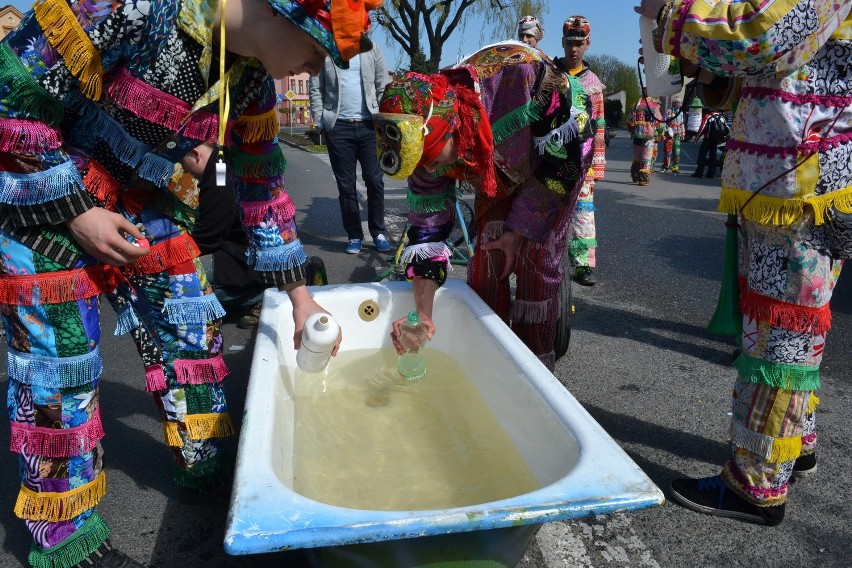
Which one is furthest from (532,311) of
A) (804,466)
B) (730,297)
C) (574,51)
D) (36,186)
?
(574,51)

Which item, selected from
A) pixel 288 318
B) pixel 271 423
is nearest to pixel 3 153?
pixel 271 423

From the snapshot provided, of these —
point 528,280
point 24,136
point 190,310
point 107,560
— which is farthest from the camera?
point 528,280

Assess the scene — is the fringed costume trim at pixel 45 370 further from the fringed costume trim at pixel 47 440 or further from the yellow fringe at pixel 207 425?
the yellow fringe at pixel 207 425

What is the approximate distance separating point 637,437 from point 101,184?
2.17 m

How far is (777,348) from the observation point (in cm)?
187

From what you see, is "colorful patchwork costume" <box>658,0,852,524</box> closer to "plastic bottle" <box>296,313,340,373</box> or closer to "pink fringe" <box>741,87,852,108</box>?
"pink fringe" <box>741,87,852,108</box>

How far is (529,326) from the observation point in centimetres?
281

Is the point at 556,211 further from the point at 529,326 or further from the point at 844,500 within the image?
the point at 844,500

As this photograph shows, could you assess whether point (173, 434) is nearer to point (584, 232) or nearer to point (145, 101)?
point (145, 101)

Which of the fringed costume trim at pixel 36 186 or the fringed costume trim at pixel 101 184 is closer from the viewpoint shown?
the fringed costume trim at pixel 36 186

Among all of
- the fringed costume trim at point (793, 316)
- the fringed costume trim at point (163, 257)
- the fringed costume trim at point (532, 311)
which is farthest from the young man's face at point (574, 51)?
the fringed costume trim at point (163, 257)

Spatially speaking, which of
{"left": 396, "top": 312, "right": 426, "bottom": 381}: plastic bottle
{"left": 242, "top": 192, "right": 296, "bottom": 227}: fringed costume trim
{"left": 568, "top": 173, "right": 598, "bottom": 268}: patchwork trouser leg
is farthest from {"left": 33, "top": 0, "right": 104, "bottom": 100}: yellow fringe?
{"left": 568, "top": 173, "right": 598, "bottom": 268}: patchwork trouser leg

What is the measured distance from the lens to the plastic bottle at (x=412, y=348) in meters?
2.47

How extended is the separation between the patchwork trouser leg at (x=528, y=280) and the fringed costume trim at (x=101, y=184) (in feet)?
4.99
